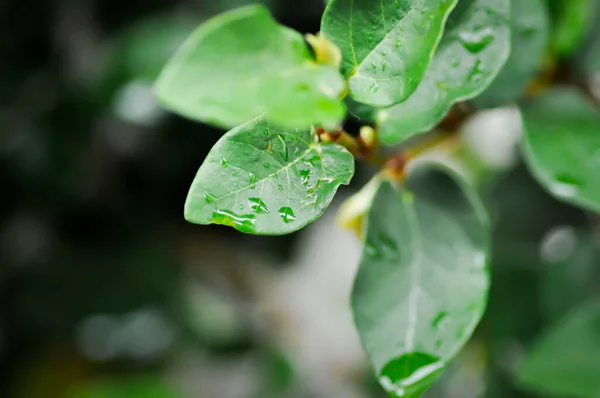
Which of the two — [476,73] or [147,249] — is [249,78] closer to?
[476,73]

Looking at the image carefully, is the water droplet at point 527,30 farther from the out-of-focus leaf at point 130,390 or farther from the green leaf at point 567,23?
the out-of-focus leaf at point 130,390

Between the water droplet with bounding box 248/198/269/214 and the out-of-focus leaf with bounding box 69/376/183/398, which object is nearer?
the water droplet with bounding box 248/198/269/214

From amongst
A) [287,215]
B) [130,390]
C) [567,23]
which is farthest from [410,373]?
[130,390]

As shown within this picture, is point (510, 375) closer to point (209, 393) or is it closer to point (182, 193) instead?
point (182, 193)

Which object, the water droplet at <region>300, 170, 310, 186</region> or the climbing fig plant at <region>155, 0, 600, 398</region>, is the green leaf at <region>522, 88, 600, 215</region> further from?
the water droplet at <region>300, 170, 310, 186</region>

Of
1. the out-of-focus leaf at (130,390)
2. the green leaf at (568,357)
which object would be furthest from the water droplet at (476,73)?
the out-of-focus leaf at (130,390)

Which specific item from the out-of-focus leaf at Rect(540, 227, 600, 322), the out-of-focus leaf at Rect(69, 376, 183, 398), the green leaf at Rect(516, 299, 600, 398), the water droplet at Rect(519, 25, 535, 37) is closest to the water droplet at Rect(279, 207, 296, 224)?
the water droplet at Rect(519, 25, 535, 37)

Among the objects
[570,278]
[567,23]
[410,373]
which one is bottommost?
[570,278]
